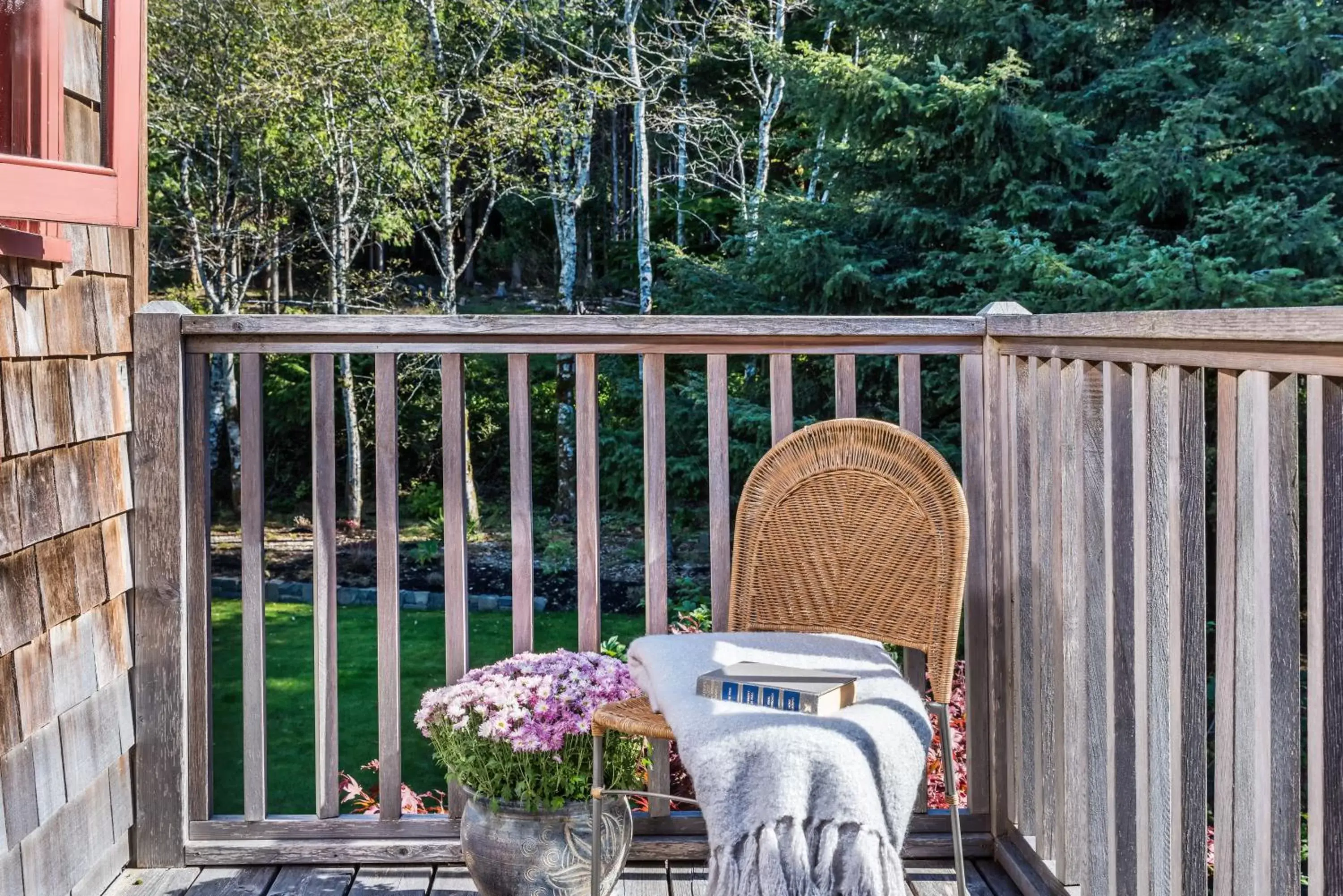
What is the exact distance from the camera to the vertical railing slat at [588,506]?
7.80ft

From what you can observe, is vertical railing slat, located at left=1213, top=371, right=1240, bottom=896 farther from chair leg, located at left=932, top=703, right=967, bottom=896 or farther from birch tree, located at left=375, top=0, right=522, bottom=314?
birch tree, located at left=375, top=0, right=522, bottom=314

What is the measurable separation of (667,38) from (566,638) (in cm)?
547

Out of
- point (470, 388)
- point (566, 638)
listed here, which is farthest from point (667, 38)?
point (566, 638)

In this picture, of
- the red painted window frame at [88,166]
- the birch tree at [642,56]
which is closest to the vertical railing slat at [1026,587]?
the red painted window frame at [88,166]

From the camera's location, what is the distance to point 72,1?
1904mm

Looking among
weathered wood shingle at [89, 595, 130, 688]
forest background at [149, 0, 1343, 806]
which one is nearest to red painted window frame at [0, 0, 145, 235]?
weathered wood shingle at [89, 595, 130, 688]

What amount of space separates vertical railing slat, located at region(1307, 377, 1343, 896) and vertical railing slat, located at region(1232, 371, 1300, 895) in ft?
0.22

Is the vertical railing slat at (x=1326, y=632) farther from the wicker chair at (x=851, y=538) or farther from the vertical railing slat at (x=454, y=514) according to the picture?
the vertical railing slat at (x=454, y=514)

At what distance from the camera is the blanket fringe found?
4.69ft

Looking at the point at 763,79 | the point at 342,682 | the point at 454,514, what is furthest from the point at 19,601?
the point at 763,79

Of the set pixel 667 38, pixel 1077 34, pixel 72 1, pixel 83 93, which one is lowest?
pixel 83 93

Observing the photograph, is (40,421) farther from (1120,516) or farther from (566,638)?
(566,638)

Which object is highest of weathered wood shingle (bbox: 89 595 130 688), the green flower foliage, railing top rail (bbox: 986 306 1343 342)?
railing top rail (bbox: 986 306 1343 342)

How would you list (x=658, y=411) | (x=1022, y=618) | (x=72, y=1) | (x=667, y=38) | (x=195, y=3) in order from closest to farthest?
1. (x=72, y=1)
2. (x=1022, y=618)
3. (x=658, y=411)
4. (x=195, y=3)
5. (x=667, y=38)
